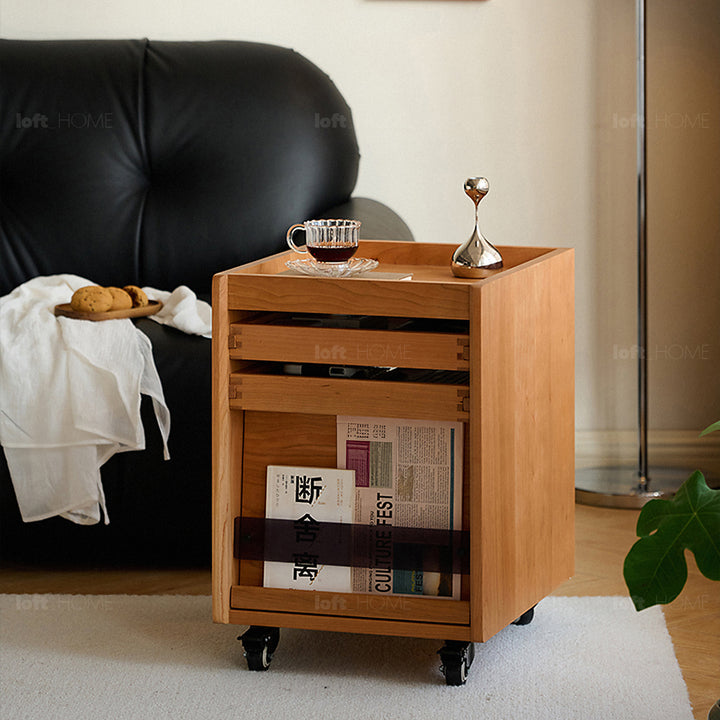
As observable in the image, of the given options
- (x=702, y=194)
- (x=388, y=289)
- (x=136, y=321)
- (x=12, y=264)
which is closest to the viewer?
(x=388, y=289)

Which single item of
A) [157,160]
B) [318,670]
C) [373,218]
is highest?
[157,160]

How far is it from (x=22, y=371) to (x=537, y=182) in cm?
126

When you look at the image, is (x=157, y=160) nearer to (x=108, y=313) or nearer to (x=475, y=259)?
(x=108, y=313)

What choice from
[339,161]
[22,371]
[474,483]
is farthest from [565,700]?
[339,161]

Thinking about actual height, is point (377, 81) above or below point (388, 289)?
above

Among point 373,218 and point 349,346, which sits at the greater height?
point 373,218

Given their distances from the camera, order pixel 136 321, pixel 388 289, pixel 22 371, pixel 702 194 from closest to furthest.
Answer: pixel 388 289
pixel 22 371
pixel 136 321
pixel 702 194

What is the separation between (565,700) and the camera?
1.31 m

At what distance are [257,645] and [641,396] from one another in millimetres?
1160

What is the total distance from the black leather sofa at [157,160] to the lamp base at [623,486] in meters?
0.69

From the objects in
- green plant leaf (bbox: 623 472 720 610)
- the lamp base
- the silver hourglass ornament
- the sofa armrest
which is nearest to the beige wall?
the lamp base

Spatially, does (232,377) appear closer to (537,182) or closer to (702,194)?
(537,182)

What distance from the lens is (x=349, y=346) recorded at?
1.30 m

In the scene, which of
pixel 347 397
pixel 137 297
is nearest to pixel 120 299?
pixel 137 297
